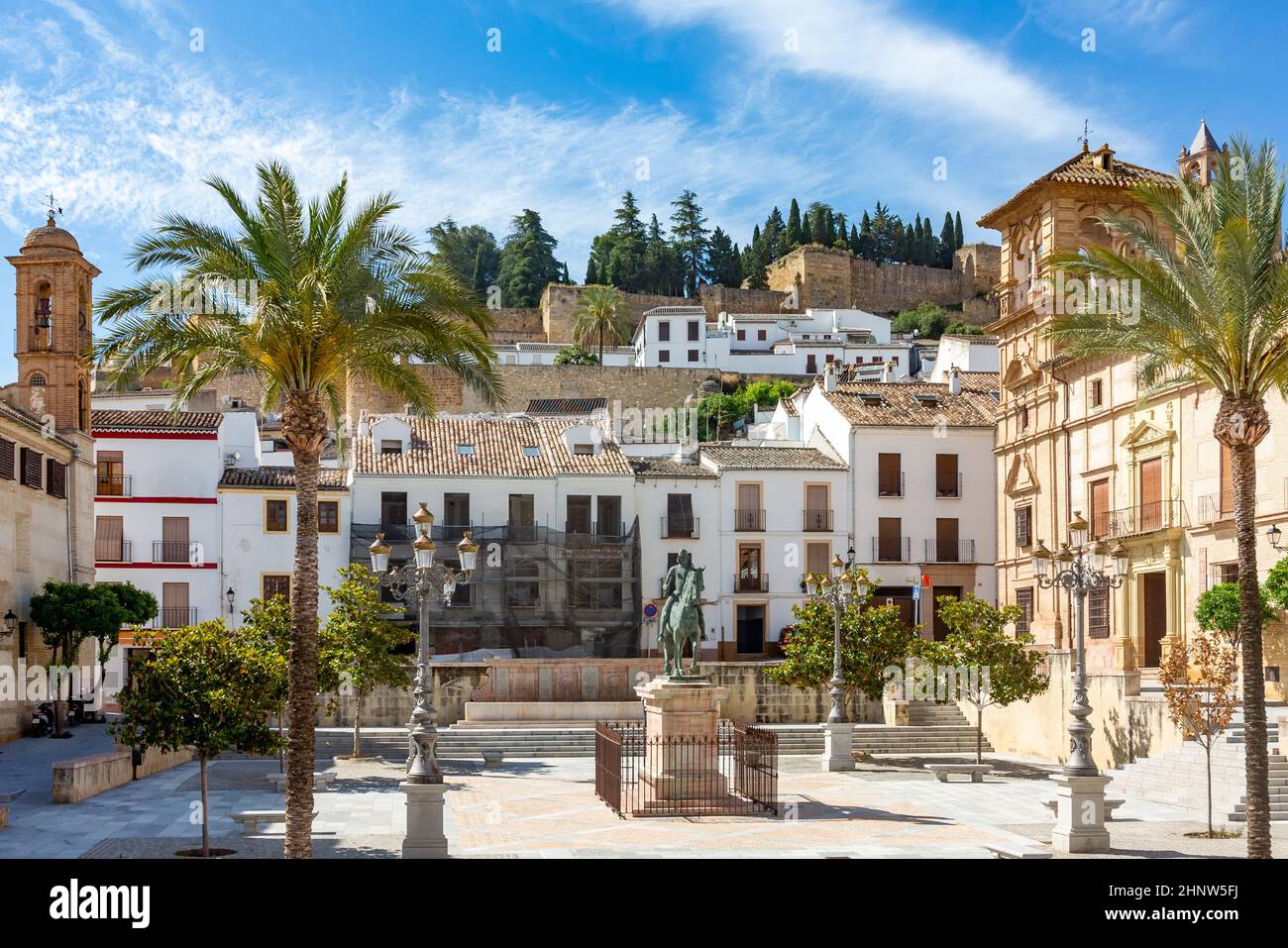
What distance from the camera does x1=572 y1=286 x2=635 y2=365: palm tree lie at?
9312cm

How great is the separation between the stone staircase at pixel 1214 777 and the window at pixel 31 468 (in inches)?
904

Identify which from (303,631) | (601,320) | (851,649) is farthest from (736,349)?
(303,631)

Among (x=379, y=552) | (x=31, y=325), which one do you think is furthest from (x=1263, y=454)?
(x=31, y=325)

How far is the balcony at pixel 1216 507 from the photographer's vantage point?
30953 millimetres

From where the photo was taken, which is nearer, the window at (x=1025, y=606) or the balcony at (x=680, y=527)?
the window at (x=1025, y=606)

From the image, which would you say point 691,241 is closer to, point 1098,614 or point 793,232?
point 793,232

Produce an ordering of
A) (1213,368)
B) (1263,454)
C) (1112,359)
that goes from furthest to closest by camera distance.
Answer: (1112,359)
(1263,454)
(1213,368)

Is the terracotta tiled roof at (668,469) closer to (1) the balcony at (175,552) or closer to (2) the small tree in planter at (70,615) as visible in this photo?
(1) the balcony at (175,552)

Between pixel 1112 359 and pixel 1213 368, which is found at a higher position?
pixel 1112 359

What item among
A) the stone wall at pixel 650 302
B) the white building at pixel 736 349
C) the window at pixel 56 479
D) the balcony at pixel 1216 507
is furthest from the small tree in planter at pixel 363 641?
the stone wall at pixel 650 302

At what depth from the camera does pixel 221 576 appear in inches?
1766

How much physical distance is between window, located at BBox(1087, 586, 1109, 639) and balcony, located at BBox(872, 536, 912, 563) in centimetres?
1125
